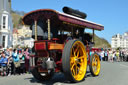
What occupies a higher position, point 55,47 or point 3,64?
point 55,47

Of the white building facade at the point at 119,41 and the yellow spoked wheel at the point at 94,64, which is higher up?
the white building facade at the point at 119,41

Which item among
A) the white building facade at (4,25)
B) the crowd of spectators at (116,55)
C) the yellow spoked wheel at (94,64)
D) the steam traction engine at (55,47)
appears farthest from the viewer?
the white building facade at (4,25)

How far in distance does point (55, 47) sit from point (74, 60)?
39.4 inches

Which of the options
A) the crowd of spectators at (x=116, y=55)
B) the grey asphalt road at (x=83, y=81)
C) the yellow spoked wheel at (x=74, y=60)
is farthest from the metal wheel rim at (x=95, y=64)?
the crowd of spectators at (x=116, y=55)

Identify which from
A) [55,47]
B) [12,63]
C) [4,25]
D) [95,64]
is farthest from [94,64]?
[4,25]

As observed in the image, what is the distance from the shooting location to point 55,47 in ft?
23.9

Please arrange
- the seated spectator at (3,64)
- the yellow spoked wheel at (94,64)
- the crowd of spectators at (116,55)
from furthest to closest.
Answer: the crowd of spectators at (116,55), the seated spectator at (3,64), the yellow spoked wheel at (94,64)

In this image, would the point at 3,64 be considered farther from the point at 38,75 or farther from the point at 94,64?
the point at 94,64

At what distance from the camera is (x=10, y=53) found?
1251 cm

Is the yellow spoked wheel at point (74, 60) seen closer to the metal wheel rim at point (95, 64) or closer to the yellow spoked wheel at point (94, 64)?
the yellow spoked wheel at point (94, 64)

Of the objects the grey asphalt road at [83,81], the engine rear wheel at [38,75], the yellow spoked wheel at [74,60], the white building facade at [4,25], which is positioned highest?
the white building facade at [4,25]

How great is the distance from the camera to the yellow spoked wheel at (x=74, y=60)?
23.1 ft

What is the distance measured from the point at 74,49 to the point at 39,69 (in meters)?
1.64

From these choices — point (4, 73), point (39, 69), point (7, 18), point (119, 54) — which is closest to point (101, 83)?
point (39, 69)
